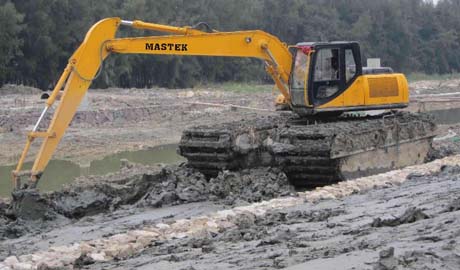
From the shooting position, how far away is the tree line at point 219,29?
154 ft

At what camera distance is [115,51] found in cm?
1261

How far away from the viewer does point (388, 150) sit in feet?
48.2

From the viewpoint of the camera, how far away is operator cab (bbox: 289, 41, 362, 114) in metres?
14.4

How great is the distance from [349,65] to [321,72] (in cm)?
60

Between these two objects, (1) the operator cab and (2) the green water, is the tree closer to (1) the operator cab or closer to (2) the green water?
(2) the green water

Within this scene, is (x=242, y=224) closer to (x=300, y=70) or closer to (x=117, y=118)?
(x=300, y=70)

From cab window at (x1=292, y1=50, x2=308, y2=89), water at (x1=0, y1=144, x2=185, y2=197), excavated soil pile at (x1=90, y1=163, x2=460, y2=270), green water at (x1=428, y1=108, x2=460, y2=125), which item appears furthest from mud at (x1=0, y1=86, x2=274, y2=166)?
excavated soil pile at (x1=90, y1=163, x2=460, y2=270)

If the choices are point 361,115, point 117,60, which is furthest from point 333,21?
point 361,115

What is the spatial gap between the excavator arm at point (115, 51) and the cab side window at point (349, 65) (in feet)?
3.41

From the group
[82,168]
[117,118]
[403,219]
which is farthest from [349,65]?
[117,118]

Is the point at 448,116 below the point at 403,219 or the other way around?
below

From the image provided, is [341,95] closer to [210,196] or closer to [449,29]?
[210,196]

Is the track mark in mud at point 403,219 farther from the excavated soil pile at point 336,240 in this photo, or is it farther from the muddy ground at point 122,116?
the muddy ground at point 122,116

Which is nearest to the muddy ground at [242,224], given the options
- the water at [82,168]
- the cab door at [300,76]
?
the water at [82,168]
